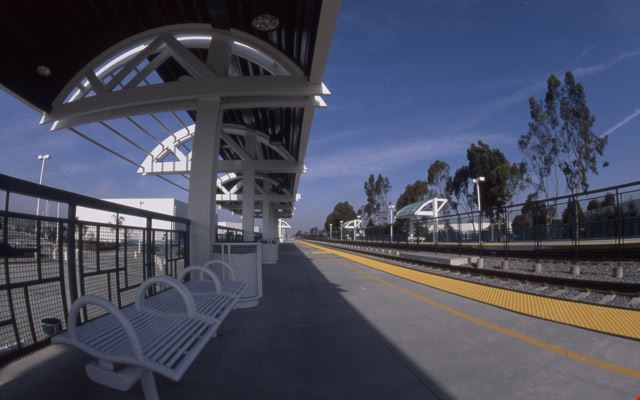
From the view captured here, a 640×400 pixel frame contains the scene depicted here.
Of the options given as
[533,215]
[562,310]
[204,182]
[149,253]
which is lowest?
[562,310]

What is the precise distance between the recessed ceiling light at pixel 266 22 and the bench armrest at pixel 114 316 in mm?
5765

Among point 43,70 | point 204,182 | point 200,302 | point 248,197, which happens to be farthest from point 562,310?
point 248,197

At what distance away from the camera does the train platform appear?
103 inches

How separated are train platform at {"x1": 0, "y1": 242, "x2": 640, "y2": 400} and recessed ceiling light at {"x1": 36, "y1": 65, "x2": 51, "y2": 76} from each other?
6101 millimetres

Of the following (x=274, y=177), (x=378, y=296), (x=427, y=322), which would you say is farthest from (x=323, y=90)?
(x=274, y=177)

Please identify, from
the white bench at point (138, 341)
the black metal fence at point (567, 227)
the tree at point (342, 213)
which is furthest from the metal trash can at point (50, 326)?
the tree at point (342, 213)

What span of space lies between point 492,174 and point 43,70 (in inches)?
1800

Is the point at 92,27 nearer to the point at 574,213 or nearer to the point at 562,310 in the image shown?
the point at 562,310

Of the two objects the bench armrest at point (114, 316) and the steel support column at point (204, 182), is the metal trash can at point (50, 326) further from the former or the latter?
the steel support column at point (204, 182)

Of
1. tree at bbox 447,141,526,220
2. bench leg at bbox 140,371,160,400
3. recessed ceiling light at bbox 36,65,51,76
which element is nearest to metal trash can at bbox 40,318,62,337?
bench leg at bbox 140,371,160,400

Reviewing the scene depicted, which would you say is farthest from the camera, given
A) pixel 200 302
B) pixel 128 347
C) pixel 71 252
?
pixel 200 302

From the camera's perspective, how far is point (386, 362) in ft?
10.7

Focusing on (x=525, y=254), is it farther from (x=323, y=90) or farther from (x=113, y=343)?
(x=113, y=343)

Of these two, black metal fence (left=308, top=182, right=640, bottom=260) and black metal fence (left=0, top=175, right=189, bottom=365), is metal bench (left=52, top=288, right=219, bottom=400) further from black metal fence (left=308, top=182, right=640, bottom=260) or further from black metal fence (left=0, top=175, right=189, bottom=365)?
black metal fence (left=308, top=182, right=640, bottom=260)
